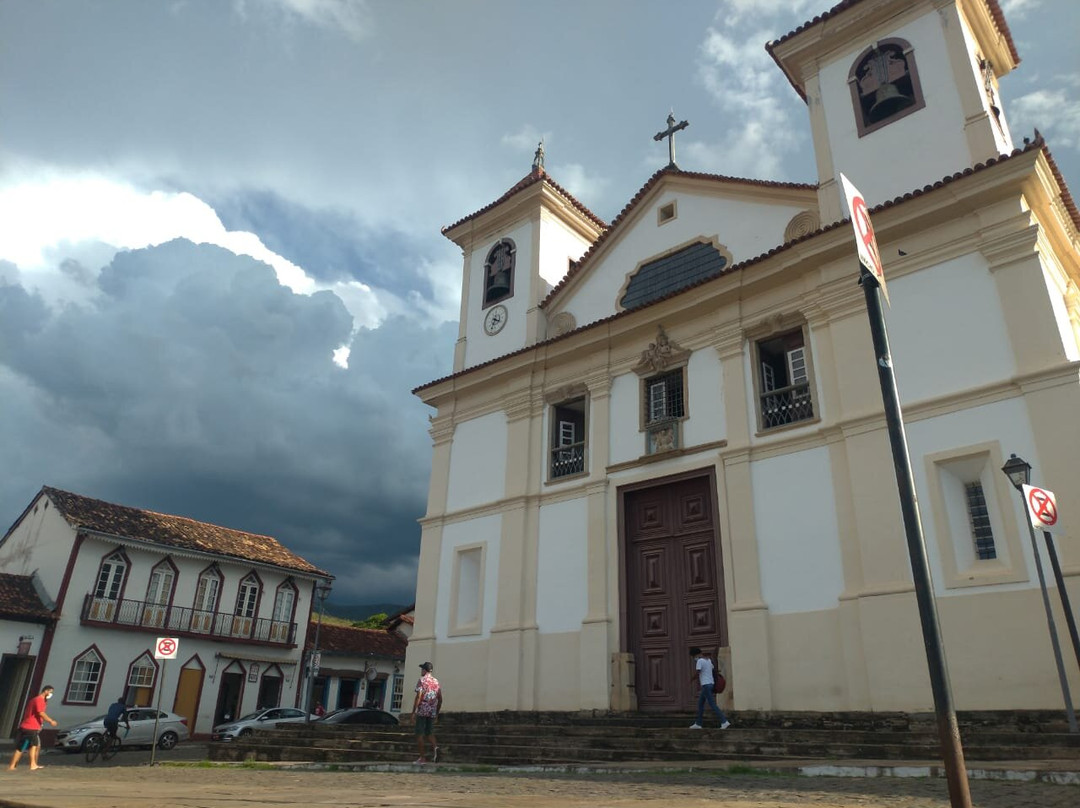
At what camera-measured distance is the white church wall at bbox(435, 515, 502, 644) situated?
15797 millimetres

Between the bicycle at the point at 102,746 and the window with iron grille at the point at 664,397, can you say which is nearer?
the window with iron grille at the point at 664,397

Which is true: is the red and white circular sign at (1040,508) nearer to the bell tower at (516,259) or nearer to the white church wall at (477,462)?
the white church wall at (477,462)

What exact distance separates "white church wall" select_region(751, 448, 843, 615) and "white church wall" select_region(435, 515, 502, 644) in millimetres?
5578

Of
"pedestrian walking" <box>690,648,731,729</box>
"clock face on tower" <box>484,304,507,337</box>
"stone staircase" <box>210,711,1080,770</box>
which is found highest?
"clock face on tower" <box>484,304,507,337</box>

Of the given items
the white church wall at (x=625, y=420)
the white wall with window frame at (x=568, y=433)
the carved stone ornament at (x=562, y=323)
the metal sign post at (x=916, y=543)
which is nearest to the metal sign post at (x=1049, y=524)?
the metal sign post at (x=916, y=543)

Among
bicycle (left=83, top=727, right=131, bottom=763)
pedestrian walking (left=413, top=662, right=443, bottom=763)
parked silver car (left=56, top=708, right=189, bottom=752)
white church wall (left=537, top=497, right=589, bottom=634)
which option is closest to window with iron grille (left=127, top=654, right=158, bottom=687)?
parked silver car (left=56, top=708, right=189, bottom=752)

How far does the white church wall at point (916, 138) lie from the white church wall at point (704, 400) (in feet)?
12.4

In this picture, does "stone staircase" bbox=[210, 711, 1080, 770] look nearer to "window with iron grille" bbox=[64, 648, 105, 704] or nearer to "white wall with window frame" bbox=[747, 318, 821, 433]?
Answer: "white wall with window frame" bbox=[747, 318, 821, 433]

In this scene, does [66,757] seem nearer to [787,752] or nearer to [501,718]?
[501,718]

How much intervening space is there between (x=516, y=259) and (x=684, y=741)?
1200cm

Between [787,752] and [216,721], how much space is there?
953 inches

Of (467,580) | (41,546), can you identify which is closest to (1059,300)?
(467,580)

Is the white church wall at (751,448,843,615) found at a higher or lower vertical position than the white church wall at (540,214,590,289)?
lower

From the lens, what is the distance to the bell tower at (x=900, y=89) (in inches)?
504
